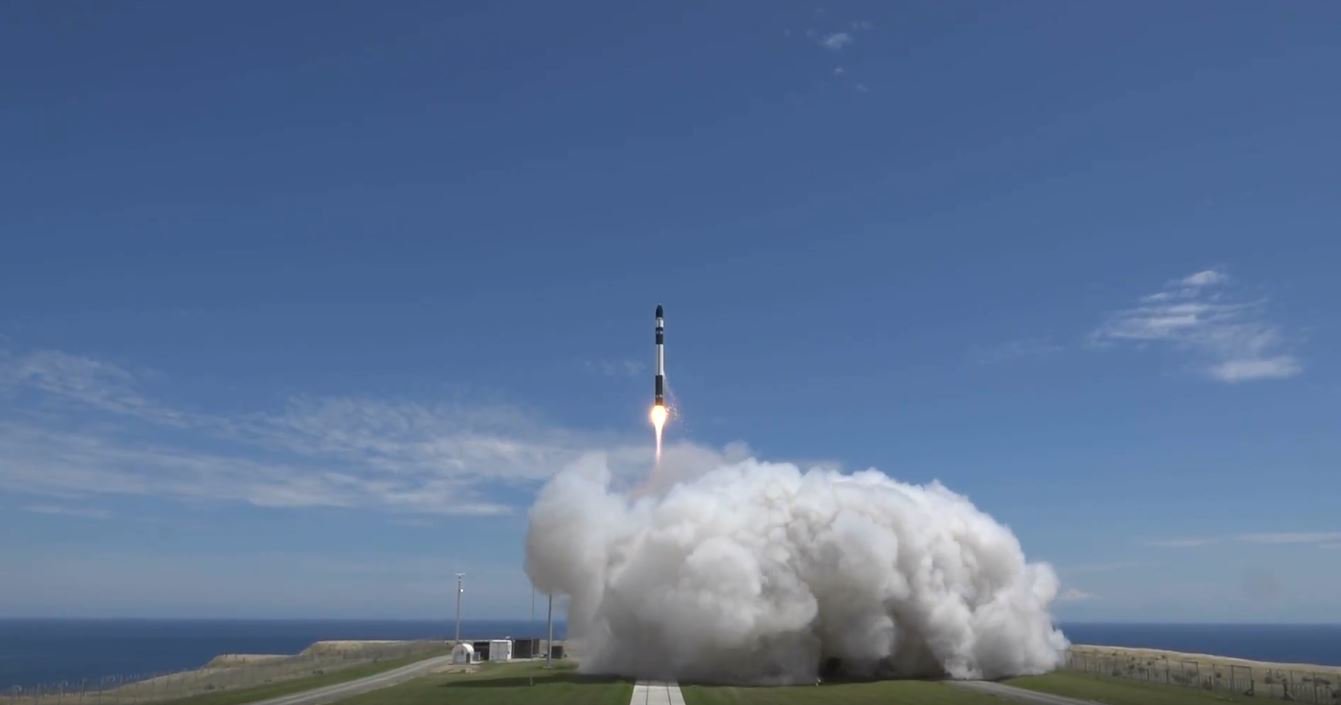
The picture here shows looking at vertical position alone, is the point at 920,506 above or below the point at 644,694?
above

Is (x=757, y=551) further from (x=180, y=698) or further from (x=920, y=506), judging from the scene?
(x=180, y=698)

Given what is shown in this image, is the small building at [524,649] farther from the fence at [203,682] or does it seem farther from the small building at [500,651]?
the fence at [203,682]

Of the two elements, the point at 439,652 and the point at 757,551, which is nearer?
the point at 757,551

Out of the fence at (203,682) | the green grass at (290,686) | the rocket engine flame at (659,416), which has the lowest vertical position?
the fence at (203,682)

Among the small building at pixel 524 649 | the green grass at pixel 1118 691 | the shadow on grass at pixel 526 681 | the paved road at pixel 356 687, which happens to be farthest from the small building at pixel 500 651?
the green grass at pixel 1118 691

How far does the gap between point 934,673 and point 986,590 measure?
7.99 m

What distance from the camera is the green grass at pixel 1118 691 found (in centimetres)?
5269

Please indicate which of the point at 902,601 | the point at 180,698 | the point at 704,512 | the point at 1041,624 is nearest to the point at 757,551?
the point at 704,512

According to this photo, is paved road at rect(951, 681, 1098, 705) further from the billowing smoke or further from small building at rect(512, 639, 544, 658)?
small building at rect(512, 639, 544, 658)

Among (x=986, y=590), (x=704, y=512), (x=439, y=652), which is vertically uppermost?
(x=704, y=512)

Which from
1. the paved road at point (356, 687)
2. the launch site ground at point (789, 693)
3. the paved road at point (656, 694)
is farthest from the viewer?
the paved road at point (356, 687)

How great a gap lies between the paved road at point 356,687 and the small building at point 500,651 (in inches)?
144

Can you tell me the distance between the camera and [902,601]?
229 feet

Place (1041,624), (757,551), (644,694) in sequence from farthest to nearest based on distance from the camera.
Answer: (1041,624)
(757,551)
(644,694)
